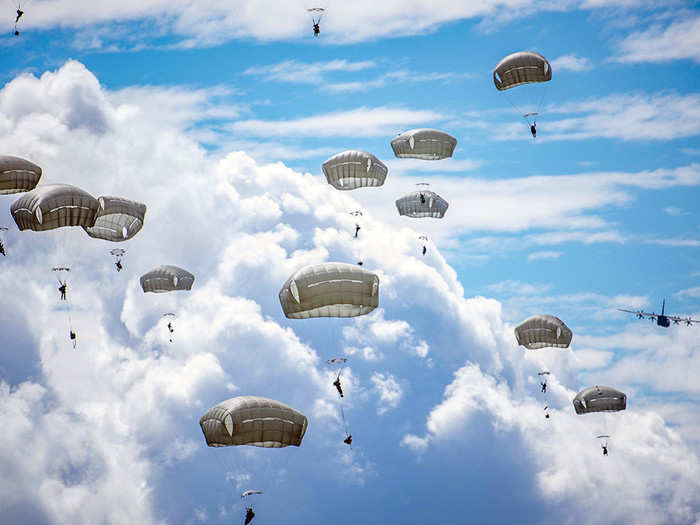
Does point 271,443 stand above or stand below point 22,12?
below

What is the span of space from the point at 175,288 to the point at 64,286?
70.7 feet

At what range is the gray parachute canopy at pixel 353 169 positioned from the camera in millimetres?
78500

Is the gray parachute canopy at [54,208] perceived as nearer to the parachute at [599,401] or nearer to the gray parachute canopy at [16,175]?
the gray parachute canopy at [16,175]

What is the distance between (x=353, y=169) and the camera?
78562 millimetres

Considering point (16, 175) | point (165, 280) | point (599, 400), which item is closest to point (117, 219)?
point (16, 175)

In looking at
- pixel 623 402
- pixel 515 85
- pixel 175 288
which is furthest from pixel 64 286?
pixel 623 402

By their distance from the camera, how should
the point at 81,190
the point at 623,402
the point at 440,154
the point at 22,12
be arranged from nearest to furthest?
the point at 22,12
the point at 81,190
the point at 440,154
the point at 623,402

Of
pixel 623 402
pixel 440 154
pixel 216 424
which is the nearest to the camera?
pixel 216 424

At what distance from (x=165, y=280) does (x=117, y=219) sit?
14.6m

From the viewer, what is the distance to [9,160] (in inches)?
2857

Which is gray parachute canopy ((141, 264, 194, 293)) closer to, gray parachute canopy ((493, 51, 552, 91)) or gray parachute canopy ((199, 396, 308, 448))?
gray parachute canopy ((199, 396, 308, 448))

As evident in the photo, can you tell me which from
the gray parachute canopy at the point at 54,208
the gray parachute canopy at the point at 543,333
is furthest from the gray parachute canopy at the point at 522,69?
the gray parachute canopy at the point at 54,208

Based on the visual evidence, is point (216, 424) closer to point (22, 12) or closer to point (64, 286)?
point (64, 286)

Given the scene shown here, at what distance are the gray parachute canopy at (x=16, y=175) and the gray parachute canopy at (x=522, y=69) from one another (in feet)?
133
